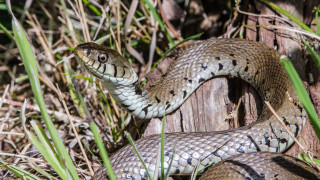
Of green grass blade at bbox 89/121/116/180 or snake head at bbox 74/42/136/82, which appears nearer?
green grass blade at bbox 89/121/116/180

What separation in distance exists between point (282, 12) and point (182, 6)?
4.98 ft

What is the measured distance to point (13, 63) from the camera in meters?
4.59

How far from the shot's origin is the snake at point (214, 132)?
8.39 feet

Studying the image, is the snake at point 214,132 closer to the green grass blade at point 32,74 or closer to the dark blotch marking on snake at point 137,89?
the dark blotch marking on snake at point 137,89

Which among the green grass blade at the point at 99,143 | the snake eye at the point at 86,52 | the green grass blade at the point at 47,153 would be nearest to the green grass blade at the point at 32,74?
the green grass blade at the point at 47,153

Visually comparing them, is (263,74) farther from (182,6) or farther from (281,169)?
(182,6)

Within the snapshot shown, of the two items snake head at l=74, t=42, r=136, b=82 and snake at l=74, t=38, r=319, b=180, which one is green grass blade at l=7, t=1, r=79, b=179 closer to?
snake at l=74, t=38, r=319, b=180

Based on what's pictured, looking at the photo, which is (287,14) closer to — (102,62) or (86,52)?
(102,62)

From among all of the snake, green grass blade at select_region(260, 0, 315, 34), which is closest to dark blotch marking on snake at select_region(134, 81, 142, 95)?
the snake

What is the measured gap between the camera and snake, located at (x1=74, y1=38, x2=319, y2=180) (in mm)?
2559

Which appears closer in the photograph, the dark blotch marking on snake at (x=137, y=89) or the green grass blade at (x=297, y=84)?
the green grass blade at (x=297, y=84)

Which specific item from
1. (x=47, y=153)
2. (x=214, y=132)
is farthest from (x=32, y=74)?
(x=214, y=132)

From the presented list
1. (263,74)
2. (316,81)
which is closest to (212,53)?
(263,74)

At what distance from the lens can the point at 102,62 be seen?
9.82 feet
